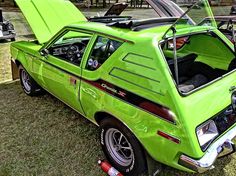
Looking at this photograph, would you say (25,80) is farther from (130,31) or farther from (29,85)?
(130,31)

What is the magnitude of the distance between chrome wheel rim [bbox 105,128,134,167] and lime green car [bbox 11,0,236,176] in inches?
0.4

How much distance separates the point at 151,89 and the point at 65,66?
145cm

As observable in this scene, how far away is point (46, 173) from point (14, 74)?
3018 mm

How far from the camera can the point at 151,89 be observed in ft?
7.16

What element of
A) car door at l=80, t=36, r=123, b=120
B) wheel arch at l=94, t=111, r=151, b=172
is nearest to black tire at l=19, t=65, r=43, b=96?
car door at l=80, t=36, r=123, b=120

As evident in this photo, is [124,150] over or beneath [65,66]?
beneath

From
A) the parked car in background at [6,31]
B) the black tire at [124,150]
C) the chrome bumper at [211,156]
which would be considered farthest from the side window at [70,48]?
the parked car in background at [6,31]

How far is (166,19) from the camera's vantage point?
3082 millimetres

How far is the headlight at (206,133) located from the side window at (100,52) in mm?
1201

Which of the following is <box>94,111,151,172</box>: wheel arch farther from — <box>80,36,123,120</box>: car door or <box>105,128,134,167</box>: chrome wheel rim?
<box>105,128,134,167</box>: chrome wheel rim

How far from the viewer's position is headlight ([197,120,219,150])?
7.05ft

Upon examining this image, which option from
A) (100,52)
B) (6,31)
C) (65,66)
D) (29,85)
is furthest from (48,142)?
(6,31)

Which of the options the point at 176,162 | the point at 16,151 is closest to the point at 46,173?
the point at 16,151

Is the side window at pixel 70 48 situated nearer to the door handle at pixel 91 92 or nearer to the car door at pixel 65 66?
the car door at pixel 65 66
